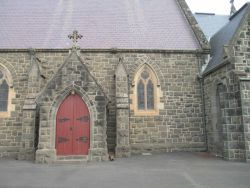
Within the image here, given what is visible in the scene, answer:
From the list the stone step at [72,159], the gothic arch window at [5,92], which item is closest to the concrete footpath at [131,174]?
the stone step at [72,159]

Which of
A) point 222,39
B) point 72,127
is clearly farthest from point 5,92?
point 222,39

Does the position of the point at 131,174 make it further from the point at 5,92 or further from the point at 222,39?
the point at 222,39

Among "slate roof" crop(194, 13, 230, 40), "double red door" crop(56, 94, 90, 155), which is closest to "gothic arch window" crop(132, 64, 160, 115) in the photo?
"double red door" crop(56, 94, 90, 155)

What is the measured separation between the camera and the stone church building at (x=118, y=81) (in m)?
10.6

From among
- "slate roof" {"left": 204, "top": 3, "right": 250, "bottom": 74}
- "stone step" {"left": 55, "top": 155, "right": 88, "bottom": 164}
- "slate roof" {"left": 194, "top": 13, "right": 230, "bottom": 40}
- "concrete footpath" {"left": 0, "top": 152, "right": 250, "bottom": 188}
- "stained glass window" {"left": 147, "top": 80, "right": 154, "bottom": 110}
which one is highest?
"slate roof" {"left": 194, "top": 13, "right": 230, "bottom": 40}

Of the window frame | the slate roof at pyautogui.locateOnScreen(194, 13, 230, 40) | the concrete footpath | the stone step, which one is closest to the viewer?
the concrete footpath

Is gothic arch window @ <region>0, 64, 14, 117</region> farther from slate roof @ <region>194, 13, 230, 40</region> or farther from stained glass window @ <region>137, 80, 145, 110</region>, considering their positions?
slate roof @ <region>194, 13, 230, 40</region>

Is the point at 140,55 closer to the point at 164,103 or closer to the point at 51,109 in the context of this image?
the point at 164,103

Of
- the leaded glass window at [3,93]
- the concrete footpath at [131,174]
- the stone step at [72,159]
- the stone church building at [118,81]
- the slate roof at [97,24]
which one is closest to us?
the concrete footpath at [131,174]

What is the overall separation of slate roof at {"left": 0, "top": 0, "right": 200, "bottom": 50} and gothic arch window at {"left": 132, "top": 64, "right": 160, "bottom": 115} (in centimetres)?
160

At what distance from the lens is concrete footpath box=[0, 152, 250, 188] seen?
6707 millimetres

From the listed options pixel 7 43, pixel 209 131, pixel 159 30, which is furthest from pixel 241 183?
pixel 7 43

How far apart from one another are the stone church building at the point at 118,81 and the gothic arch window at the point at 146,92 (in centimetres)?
5

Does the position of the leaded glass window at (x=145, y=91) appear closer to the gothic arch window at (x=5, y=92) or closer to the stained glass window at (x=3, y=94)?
the gothic arch window at (x=5, y=92)
